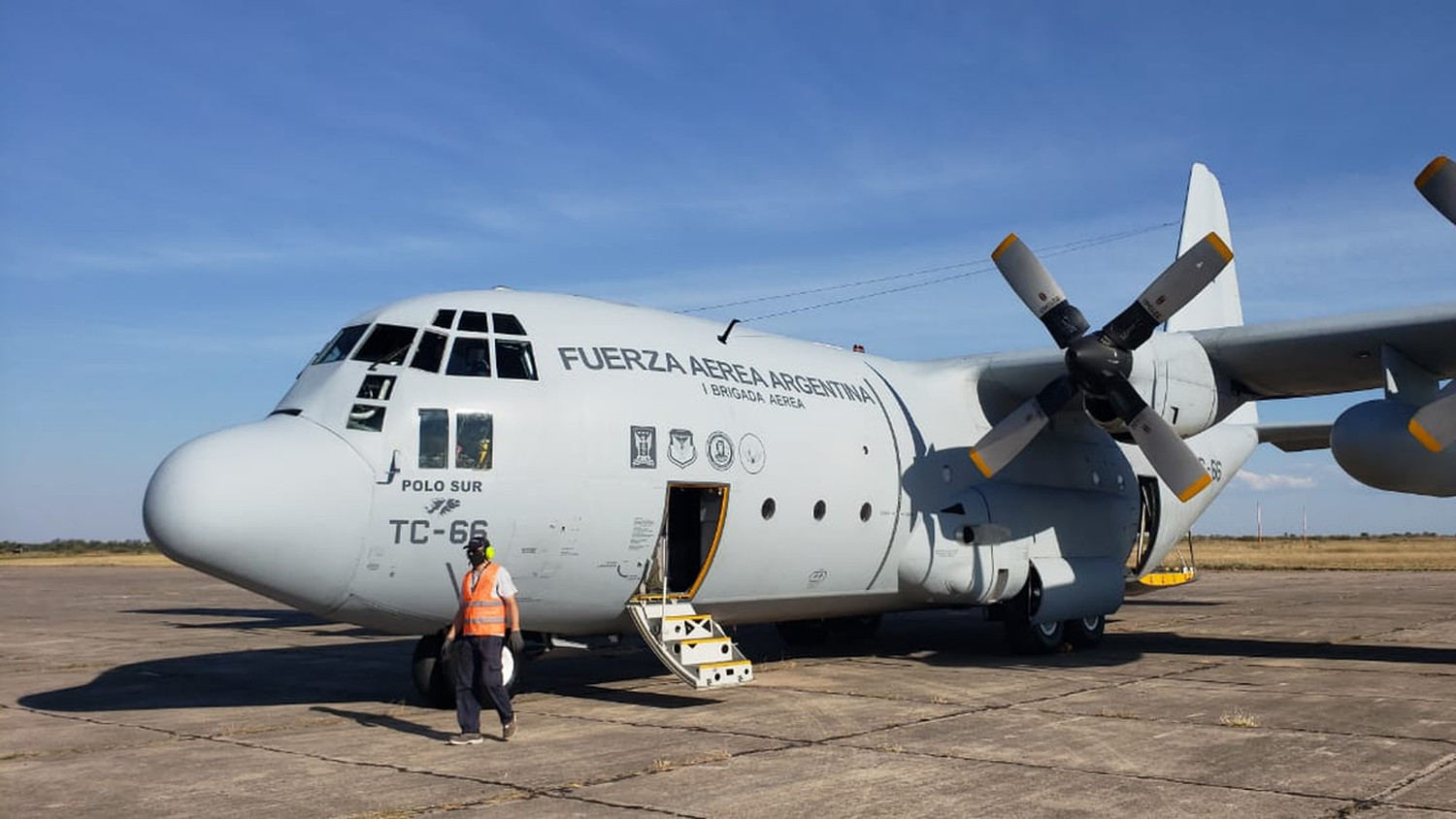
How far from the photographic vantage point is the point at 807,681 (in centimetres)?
1337

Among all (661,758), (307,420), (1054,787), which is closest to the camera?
(1054,787)

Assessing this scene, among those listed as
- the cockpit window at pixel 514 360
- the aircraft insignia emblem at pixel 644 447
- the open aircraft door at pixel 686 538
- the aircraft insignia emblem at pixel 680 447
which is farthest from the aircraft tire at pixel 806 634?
the cockpit window at pixel 514 360

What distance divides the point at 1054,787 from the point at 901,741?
1.89 meters

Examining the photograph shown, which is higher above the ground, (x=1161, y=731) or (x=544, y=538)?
(x=544, y=538)

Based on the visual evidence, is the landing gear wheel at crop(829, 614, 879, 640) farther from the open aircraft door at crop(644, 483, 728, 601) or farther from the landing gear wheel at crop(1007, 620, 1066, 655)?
the open aircraft door at crop(644, 483, 728, 601)

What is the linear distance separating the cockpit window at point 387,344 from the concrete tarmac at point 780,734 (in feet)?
10.4

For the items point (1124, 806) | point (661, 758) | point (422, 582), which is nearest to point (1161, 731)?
point (1124, 806)

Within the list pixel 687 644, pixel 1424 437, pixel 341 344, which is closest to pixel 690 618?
pixel 687 644

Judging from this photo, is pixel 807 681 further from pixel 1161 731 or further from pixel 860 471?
pixel 1161 731

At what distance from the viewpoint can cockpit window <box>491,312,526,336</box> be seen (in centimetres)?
1110

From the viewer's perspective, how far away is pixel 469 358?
1080 centimetres

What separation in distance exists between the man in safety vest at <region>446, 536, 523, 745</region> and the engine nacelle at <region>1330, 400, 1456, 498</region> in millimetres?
8943

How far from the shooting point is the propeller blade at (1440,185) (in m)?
12.6

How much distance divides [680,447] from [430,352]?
2.57 meters
